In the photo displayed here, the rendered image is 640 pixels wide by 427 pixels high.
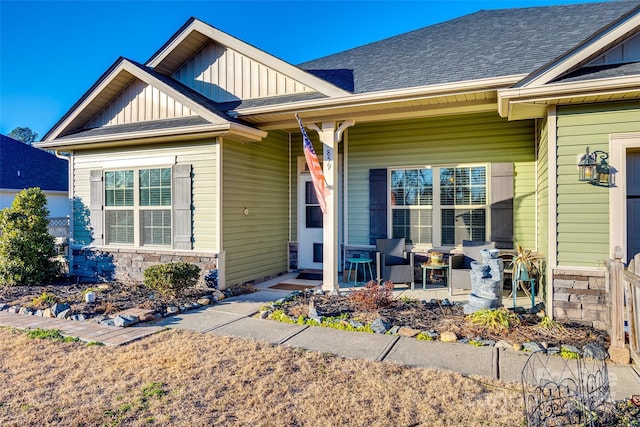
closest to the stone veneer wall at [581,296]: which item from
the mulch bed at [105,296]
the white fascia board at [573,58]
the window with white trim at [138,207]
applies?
the white fascia board at [573,58]

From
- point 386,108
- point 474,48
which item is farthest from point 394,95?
point 474,48

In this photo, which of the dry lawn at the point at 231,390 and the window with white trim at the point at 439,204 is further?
the window with white trim at the point at 439,204

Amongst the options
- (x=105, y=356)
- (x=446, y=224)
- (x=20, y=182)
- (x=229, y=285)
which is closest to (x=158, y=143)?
(x=229, y=285)

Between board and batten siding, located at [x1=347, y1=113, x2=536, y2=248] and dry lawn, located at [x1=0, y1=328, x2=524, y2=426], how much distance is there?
4.23m

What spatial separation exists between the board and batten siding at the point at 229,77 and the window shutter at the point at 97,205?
2.62 meters

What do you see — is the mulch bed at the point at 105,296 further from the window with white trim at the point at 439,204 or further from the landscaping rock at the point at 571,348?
the landscaping rock at the point at 571,348

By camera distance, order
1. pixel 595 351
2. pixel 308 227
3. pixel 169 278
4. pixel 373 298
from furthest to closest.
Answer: pixel 308 227 < pixel 169 278 < pixel 373 298 < pixel 595 351

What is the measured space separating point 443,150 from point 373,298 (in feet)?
11.2

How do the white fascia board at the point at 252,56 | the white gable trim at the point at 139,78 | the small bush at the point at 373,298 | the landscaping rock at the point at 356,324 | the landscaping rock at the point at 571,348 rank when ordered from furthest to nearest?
1. the white gable trim at the point at 139,78
2. the white fascia board at the point at 252,56
3. the small bush at the point at 373,298
4. the landscaping rock at the point at 356,324
5. the landscaping rock at the point at 571,348

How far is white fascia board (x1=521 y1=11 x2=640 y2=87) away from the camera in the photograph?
4270 mm

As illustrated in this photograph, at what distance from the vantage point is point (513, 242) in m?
6.61

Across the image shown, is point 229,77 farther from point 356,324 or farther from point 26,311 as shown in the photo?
point 356,324

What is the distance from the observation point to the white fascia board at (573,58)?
427 cm

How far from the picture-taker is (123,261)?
7.41 metres
